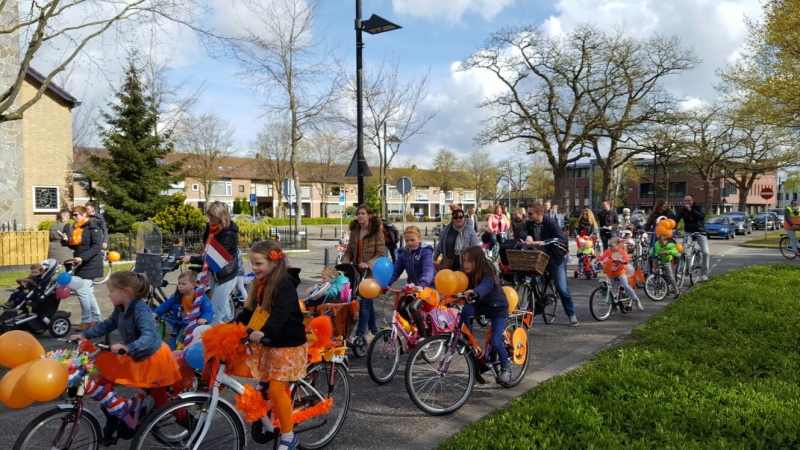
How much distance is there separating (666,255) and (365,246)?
6542 millimetres

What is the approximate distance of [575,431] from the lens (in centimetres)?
395

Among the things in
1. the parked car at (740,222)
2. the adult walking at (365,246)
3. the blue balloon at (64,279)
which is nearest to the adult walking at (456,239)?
the adult walking at (365,246)

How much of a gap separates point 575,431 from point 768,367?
292cm

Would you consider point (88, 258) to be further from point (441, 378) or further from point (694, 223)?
point (694, 223)

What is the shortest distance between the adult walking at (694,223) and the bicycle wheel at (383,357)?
885 cm

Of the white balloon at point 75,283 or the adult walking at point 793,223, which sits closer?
the white balloon at point 75,283

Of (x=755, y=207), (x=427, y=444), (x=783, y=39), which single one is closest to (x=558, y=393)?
(x=427, y=444)

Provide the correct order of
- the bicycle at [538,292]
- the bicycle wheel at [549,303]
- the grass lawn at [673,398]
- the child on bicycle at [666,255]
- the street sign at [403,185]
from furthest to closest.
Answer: the street sign at [403,185] < the child on bicycle at [666,255] < the bicycle wheel at [549,303] < the bicycle at [538,292] < the grass lawn at [673,398]

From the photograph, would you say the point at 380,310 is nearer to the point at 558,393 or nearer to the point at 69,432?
the point at 558,393

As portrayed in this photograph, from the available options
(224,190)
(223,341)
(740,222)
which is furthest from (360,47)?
(224,190)

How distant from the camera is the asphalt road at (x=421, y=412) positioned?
4.26m

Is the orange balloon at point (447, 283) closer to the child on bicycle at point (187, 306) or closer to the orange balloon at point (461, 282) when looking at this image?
the orange balloon at point (461, 282)

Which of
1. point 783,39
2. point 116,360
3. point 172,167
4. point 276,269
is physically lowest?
point 116,360

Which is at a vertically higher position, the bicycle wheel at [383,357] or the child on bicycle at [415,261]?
the child on bicycle at [415,261]
